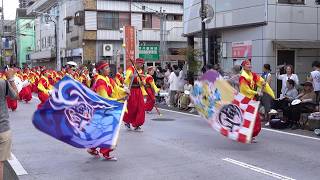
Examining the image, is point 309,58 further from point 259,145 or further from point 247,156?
point 247,156

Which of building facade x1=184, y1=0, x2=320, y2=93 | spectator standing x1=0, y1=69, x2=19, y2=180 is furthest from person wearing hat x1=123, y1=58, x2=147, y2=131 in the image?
building facade x1=184, y1=0, x2=320, y2=93

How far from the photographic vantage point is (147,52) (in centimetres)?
3712

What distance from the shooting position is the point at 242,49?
21641 millimetres

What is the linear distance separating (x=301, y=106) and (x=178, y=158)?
509cm

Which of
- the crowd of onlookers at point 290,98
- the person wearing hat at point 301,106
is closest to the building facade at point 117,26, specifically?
the crowd of onlookers at point 290,98

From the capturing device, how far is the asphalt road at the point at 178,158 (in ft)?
24.6

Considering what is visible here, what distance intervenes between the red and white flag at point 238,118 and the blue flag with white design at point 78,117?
249 centimetres

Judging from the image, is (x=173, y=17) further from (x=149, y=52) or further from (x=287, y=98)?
(x=287, y=98)

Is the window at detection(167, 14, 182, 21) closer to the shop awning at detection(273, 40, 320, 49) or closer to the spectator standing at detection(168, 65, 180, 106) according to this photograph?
the shop awning at detection(273, 40, 320, 49)

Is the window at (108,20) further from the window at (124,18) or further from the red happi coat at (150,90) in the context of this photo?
the red happi coat at (150,90)

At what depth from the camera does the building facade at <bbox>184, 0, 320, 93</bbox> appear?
20.4 meters

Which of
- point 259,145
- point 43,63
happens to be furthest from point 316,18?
point 43,63

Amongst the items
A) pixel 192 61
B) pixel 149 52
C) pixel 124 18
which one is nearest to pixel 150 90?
pixel 192 61

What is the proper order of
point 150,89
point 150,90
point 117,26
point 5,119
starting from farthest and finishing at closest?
1. point 117,26
2. point 150,90
3. point 150,89
4. point 5,119
